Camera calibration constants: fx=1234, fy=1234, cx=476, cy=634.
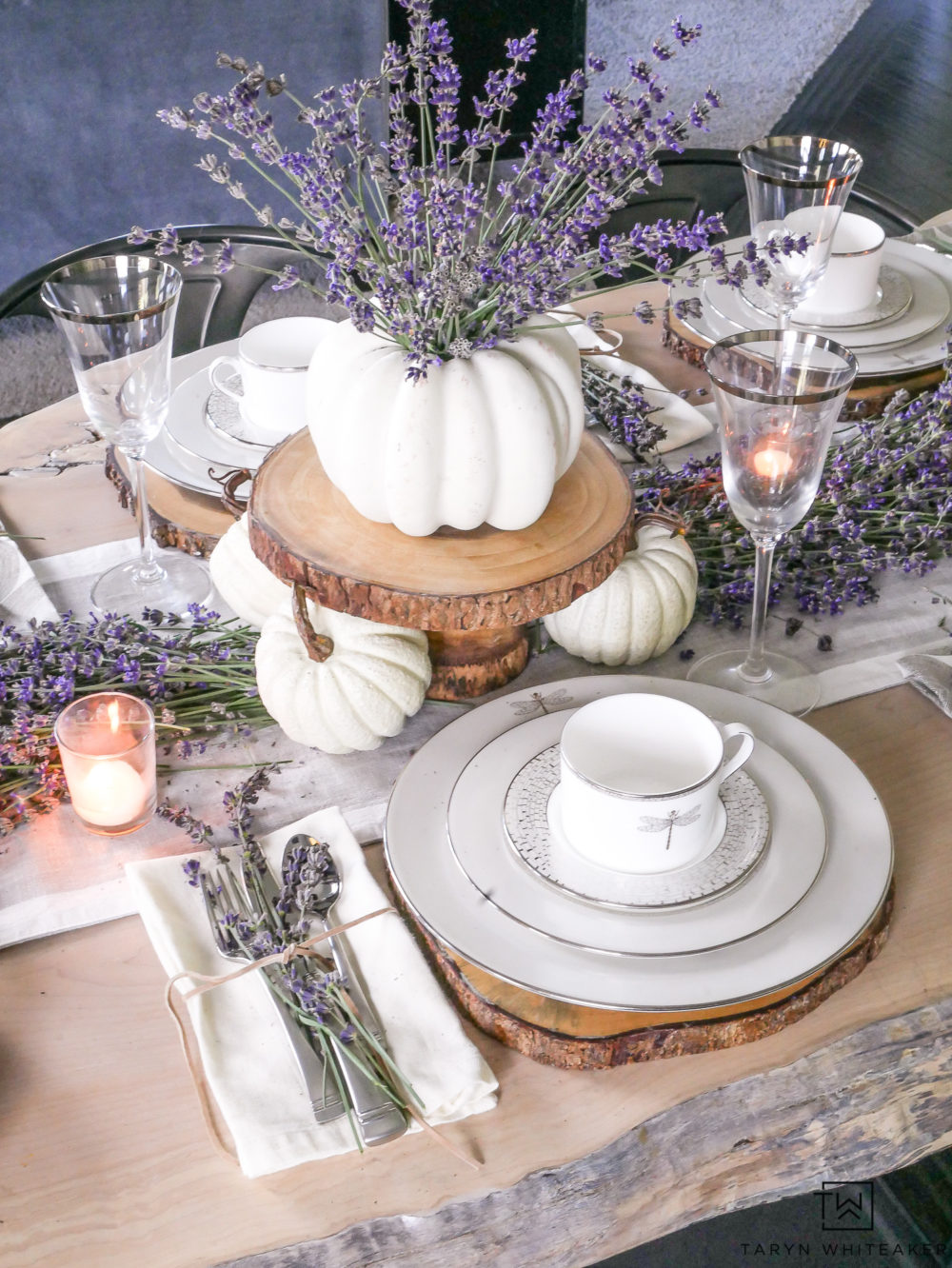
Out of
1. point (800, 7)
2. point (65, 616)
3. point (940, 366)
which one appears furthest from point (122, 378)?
point (800, 7)

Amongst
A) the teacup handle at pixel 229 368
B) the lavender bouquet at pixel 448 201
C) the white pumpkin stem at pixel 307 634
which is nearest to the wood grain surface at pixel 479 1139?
the white pumpkin stem at pixel 307 634

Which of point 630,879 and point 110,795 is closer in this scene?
point 630,879

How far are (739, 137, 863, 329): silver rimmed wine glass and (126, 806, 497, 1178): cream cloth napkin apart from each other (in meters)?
0.74

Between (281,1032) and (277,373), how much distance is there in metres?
0.63

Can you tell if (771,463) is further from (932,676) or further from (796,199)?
(796,199)

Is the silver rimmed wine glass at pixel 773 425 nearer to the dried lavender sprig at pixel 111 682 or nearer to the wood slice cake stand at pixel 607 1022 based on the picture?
the wood slice cake stand at pixel 607 1022

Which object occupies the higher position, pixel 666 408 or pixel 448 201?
pixel 448 201

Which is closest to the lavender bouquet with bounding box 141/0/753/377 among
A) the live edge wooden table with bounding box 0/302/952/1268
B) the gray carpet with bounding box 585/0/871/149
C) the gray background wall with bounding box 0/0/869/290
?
the live edge wooden table with bounding box 0/302/952/1268

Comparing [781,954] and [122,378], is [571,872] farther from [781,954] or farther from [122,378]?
[122,378]

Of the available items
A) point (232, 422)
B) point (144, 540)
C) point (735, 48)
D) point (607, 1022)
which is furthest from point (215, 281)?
point (735, 48)

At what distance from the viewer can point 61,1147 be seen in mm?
692

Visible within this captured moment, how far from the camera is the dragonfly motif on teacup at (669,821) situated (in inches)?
29.0

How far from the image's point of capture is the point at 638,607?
101cm

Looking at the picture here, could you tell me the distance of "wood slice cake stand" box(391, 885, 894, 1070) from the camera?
724mm
